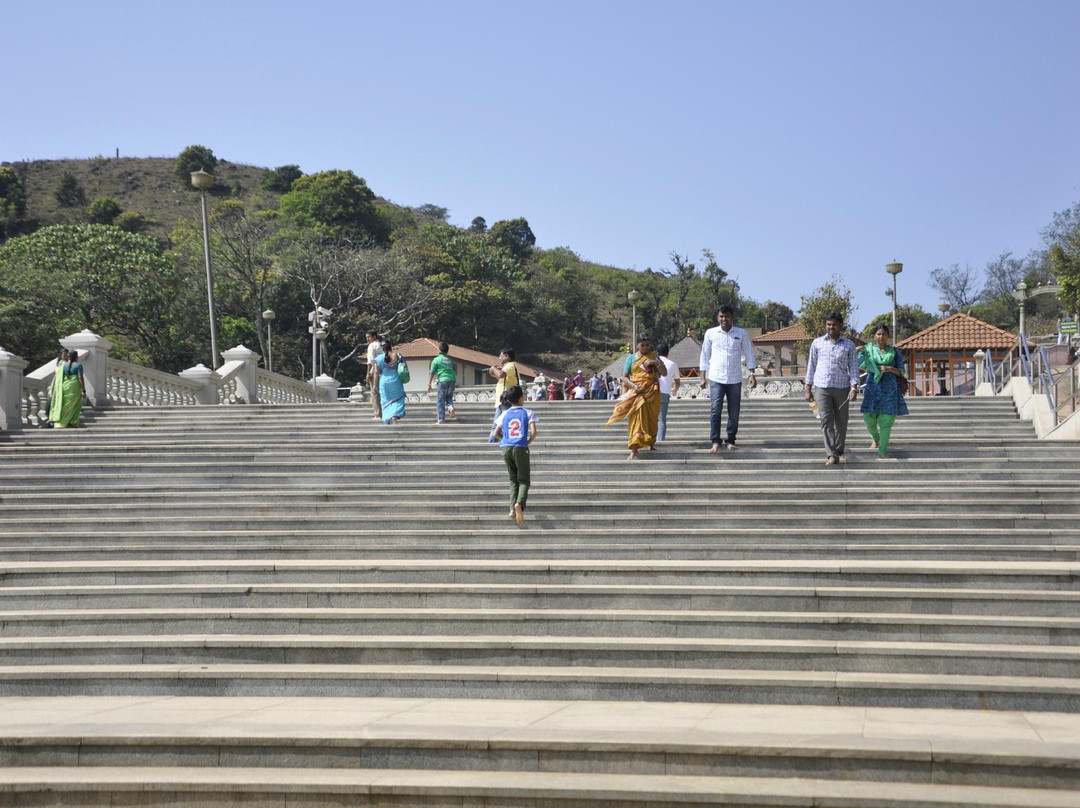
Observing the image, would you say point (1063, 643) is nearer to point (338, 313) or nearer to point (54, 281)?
point (54, 281)

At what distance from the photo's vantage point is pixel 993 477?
11281 millimetres

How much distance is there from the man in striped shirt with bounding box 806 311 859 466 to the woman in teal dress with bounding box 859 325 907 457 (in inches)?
14.1

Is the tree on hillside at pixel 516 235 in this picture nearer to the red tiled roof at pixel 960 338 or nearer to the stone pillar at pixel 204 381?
the red tiled roof at pixel 960 338

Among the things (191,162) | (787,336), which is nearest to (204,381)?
(787,336)

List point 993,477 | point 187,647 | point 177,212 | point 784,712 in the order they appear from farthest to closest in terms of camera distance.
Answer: point 177,212
point 993,477
point 187,647
point 784,712

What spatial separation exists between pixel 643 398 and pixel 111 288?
48693 mm

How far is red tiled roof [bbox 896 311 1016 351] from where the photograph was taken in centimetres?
3934

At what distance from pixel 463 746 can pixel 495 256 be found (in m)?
83.7

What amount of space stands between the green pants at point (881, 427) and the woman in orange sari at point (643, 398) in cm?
240

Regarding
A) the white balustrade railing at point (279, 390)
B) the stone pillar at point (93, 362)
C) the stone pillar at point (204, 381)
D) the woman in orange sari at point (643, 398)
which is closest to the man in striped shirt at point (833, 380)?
the woman in orange sari at point (643, 398)

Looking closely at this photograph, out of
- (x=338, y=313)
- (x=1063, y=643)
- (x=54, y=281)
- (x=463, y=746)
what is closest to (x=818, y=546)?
(x=1063, y=643)

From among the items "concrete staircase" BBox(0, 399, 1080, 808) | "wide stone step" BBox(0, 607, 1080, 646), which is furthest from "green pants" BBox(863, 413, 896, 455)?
"wide stone step" BBox(0, 607, 1080, 646)

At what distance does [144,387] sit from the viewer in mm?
20047

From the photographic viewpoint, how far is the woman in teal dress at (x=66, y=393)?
16.4 meters
